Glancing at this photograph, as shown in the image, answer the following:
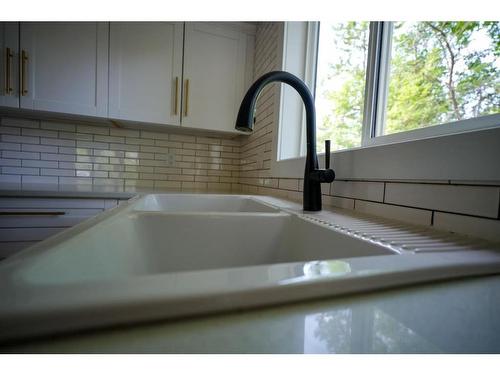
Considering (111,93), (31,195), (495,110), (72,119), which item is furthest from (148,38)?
(495,110)

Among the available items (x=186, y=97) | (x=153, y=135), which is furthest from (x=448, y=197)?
(x=153, y=135)

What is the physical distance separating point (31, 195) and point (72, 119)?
0.70 m

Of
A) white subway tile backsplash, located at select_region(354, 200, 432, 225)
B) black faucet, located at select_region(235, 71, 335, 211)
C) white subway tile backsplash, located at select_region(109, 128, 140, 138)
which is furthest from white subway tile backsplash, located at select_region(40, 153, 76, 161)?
white subway tile backsplash, located at select_region(354, 200, 432, 225)

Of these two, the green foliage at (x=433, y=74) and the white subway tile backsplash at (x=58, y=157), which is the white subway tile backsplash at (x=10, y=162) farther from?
the green foliage at (x=433, y=74)

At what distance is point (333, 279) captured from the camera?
22 centimetres

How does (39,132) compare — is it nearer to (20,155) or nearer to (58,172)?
(20,155)

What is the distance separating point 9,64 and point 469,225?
230 centimetres

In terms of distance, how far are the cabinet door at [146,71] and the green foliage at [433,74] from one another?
1.26m

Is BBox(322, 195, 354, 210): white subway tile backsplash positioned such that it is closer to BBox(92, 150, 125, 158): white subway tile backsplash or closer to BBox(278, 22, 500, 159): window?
BBox(278, 22, 500, 159): window

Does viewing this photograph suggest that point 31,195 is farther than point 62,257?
Yes

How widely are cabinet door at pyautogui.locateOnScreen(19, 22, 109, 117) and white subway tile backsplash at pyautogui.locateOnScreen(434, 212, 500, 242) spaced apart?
191 cm

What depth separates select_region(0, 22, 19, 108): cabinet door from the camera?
1479 millimetres

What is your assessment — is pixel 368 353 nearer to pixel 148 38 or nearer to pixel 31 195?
pixel 31 195

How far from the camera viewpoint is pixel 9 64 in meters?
1.49
